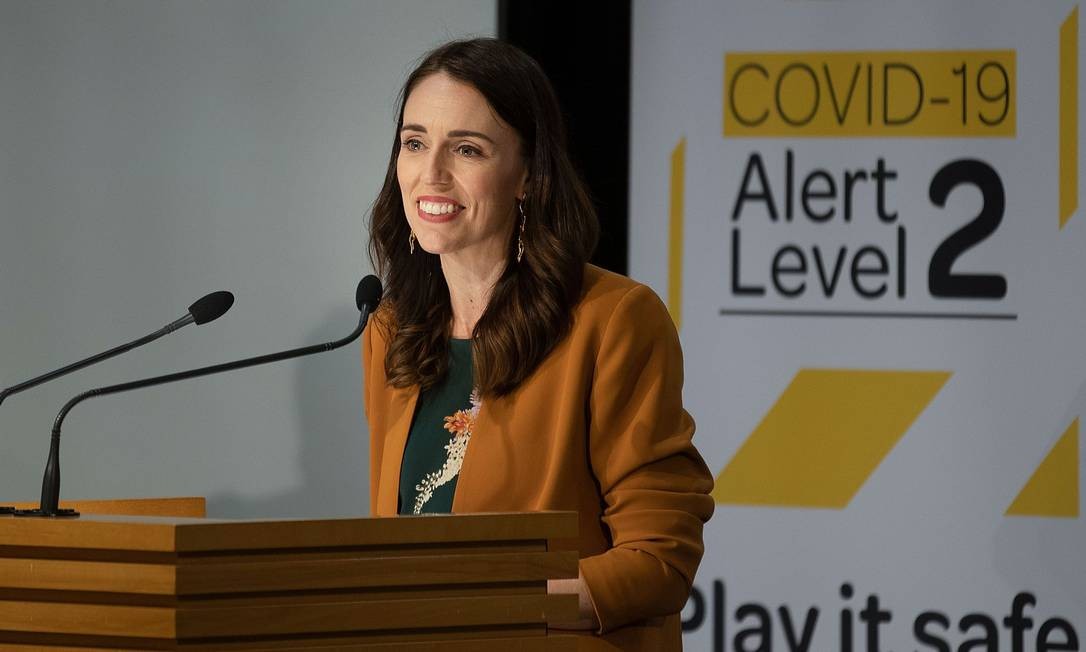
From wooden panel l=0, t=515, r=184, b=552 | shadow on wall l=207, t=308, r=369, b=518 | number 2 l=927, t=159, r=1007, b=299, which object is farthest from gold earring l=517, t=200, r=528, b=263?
number 2 l=927, t=159, r=1007, b=299

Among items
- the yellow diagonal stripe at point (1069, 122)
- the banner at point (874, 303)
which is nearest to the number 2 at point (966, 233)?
the banner at point (874, 303)

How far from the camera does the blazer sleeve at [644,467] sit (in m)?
2.06

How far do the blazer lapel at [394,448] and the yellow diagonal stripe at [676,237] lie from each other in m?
1.46

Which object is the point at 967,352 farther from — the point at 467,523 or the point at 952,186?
the point at 467,523

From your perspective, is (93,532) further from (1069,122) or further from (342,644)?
(1069,122)

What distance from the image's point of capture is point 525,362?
225cm

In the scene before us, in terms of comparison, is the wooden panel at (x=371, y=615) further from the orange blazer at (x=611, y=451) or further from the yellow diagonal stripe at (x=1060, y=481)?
the yellow diagonal stripe at (x=1060, y=481)

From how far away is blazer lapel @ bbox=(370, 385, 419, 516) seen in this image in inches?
91.0

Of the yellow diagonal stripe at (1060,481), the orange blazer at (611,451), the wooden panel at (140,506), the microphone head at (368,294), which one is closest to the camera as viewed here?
the wooden panel at (140,506)

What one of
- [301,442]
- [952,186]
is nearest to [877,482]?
[952,186]

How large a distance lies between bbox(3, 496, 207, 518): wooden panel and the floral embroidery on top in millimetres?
355

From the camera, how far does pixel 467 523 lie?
1.60m

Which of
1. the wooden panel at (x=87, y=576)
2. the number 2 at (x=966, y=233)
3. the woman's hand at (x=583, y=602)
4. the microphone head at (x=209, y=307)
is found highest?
the number 2 at (x=966, y=233)

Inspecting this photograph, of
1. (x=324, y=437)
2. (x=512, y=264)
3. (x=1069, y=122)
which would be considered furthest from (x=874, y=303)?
(x=512, y=264)
